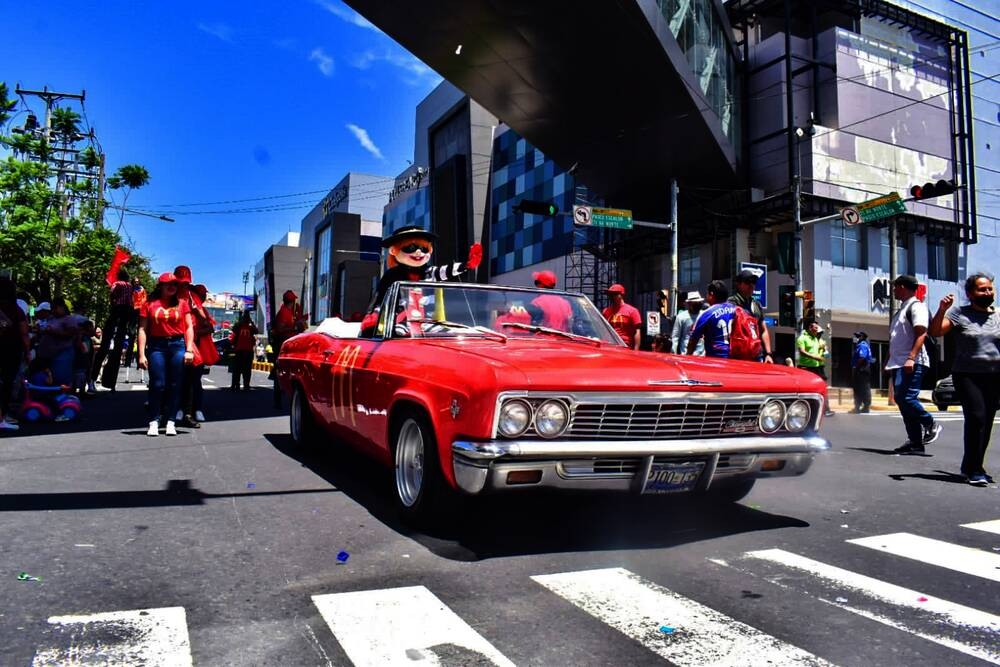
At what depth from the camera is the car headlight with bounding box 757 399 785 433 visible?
12.4ft

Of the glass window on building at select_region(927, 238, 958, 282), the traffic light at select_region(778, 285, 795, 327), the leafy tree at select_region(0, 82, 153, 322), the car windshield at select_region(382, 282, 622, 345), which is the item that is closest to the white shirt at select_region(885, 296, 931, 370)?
the car windshield at select_region(382, 282, 622, 345)

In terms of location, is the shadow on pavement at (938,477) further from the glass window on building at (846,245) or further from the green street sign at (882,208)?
the glass window on building at (846,245)

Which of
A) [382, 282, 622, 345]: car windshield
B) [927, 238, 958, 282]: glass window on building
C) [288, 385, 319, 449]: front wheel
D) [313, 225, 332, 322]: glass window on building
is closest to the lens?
[382, 282, 622, 345]: car windshield

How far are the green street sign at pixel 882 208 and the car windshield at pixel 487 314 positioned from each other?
15.4m

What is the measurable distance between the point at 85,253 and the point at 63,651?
2709 centimetres

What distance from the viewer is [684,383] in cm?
346

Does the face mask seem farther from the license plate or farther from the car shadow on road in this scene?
the license plate

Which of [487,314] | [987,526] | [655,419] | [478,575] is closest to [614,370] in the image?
[655,419]

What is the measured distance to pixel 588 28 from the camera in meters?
19.0

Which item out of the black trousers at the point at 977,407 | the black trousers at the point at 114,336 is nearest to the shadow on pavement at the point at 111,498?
the black trousers at the point at 977,407

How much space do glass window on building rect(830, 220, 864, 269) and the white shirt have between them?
856 inches

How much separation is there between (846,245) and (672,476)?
27.4m

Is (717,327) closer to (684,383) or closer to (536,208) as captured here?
(684,383)

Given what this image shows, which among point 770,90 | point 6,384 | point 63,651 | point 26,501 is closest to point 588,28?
point 770,90
